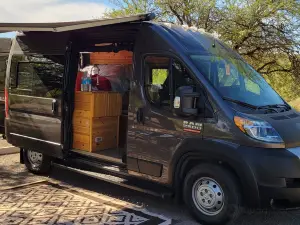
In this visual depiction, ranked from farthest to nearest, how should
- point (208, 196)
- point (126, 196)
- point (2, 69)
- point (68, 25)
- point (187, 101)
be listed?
point (2, 69), point (126, 196), point (68, 25), point (208, 196), point (187, 101)

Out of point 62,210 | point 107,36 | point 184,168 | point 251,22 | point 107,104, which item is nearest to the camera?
point 184,168

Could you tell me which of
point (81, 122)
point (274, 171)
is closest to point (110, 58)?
point (81, 122)

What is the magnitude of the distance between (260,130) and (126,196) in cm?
247

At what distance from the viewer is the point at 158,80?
5219 mm

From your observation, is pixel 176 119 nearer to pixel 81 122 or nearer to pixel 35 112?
pixel 81 122

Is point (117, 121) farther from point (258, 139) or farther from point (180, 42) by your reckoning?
point (258, 139)

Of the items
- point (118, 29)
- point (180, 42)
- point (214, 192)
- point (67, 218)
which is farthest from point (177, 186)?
point (118, 29)

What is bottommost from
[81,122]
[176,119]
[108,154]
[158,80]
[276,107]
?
[108,154]

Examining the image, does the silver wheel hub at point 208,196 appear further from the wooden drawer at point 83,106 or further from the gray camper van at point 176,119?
the wooden drawer at point 83,106

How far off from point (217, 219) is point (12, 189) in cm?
321

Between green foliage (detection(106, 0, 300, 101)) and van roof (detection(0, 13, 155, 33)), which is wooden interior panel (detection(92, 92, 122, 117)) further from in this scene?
green foliage (detection(106, 0, 300, 101))

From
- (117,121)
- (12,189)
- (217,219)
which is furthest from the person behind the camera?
(117,121)

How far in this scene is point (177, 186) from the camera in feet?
16.1

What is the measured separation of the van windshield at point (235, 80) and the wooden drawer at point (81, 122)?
83.8 inches
